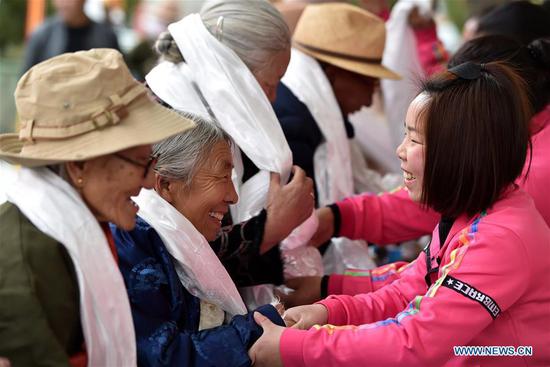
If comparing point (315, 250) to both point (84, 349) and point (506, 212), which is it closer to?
point (506, 212)

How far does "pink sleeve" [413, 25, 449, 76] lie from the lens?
5.04 meters

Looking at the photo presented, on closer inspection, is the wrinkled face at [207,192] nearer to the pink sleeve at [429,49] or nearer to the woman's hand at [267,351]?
the woman's hand at [267,351]

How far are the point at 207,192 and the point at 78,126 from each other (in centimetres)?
66

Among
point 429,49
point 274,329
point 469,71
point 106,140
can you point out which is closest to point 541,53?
point 469,71

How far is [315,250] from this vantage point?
3156mm

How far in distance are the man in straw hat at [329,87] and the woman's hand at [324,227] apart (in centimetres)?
25

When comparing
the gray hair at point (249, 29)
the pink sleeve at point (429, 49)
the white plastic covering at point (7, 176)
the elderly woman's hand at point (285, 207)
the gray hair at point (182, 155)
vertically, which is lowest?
the pink sleeve at point (429, 49)

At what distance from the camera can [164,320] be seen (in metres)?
2.20

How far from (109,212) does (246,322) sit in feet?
1.89

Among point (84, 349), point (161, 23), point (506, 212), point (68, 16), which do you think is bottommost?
point (161, 23)

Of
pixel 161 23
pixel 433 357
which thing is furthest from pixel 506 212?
pixel 161 23

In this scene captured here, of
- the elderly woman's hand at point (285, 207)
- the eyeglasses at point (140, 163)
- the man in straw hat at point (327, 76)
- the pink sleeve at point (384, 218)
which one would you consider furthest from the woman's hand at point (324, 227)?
the eyeglasses at point (140, 163)

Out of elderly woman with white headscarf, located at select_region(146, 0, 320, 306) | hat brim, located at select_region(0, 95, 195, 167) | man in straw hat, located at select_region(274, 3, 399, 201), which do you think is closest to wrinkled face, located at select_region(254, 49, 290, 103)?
elderly woman with white headscarf, located at select_region(146, 0, 320, 306)

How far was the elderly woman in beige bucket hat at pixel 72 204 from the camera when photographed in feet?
5.93
